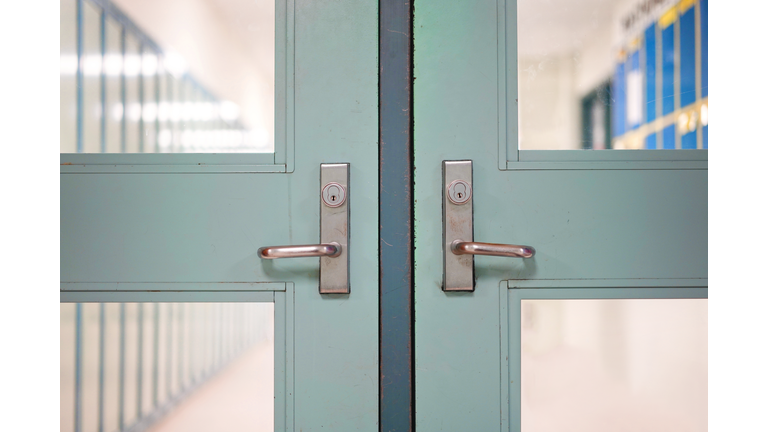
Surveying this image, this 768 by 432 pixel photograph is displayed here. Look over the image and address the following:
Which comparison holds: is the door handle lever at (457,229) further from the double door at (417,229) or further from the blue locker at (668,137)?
the blue locker at (668,137)

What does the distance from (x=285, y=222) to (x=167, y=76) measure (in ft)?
1.26

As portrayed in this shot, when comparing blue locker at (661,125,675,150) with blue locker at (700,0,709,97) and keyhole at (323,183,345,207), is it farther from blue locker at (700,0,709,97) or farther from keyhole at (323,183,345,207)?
keyhole at (323,183,345,207)

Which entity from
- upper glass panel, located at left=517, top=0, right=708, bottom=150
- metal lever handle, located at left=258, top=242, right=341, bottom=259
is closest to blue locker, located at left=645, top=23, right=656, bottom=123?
upper glass panel, located at left=517, top=0, right=708, bottom=150

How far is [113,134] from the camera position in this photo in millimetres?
655

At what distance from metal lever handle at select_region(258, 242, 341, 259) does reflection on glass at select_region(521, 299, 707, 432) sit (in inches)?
15.2

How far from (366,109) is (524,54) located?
33cm

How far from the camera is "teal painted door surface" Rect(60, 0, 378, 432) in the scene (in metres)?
0.63

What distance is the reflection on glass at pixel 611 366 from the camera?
0.63 m

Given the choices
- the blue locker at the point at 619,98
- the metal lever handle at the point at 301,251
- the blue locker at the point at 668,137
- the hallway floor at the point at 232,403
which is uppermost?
the blue locker at the point at 619,98

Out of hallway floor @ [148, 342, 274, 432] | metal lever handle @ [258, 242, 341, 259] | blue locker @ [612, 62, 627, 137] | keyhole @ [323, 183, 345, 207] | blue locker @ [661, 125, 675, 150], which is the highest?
blue locker @ [612, 62, 627, 137]

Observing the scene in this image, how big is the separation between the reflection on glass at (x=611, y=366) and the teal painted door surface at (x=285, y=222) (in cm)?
32

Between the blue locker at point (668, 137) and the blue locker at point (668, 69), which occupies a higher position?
the blue locker at point (668, 69)

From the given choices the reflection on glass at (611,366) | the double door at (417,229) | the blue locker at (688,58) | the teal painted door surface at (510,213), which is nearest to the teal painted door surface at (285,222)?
the double door at (417,229)
